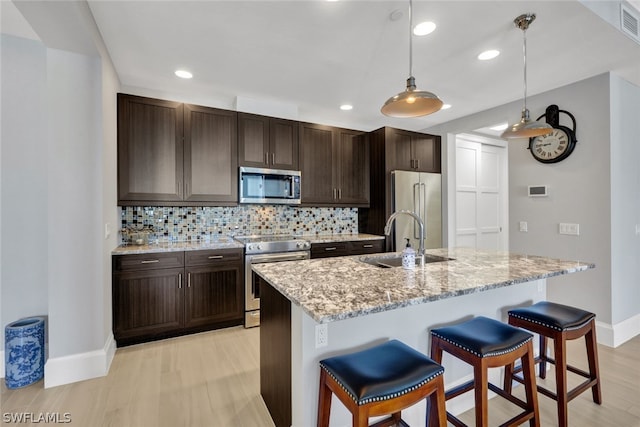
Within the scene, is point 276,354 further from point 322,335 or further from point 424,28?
point 424,28

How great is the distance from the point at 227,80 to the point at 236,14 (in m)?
1.11

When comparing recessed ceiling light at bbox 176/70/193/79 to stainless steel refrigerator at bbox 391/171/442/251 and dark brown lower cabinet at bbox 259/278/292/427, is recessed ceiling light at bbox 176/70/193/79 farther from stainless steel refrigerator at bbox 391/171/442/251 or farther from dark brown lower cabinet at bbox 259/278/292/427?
stainless steel refrigerator at bbox 391/171/442/251

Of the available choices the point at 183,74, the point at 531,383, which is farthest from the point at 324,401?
the point at 183,74

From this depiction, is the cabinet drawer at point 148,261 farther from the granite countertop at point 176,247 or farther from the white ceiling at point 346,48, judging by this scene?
the white ceiling at point 346,48

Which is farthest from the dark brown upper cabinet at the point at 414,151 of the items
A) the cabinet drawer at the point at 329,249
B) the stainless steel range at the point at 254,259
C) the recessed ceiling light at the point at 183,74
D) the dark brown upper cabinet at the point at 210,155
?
the recessed ceiling light at the point at 183,74

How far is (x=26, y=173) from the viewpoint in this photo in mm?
2326

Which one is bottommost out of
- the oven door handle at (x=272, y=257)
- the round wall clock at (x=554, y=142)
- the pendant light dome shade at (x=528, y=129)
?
the oven door handle at (x=272, y=257)

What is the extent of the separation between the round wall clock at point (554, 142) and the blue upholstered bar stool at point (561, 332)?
1.90 metres

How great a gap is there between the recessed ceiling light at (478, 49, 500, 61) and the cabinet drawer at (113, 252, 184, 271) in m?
3.27

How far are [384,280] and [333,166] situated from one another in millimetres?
2782

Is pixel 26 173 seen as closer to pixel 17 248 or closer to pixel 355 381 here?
pixel 17 248

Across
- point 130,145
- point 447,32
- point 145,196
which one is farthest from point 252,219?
point 447,32

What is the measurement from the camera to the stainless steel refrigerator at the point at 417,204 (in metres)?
4.05

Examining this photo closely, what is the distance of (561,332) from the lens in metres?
1.70
